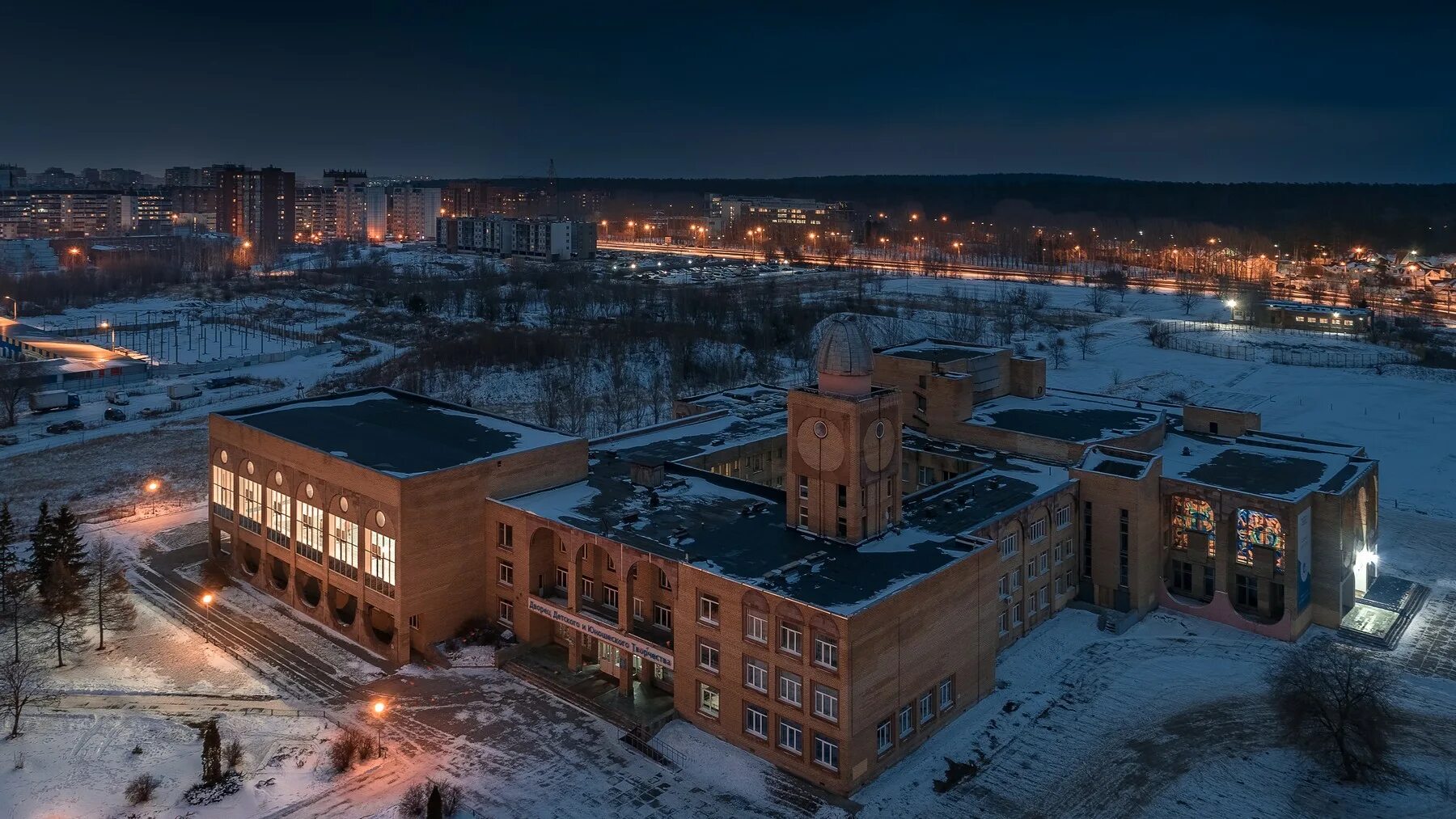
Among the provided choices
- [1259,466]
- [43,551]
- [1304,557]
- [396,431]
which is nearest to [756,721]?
[396,431]

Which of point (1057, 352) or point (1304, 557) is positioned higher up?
point (1057, 352)

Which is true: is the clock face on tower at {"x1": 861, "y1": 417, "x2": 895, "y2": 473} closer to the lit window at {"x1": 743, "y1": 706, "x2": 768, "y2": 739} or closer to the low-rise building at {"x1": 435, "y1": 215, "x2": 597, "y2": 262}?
the lit window at {"x1": 743, "y1": 706, "x2": 768, "y2": 739}

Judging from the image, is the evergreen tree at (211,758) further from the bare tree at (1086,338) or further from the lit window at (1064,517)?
the bare tree at (1086,338)

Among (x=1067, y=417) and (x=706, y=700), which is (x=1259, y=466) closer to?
(x=1067, y=417)

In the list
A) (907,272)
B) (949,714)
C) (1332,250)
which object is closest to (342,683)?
(949,714)

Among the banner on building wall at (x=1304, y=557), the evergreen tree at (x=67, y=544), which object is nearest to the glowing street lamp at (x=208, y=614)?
the evergreen tree at (x=67, y=544)

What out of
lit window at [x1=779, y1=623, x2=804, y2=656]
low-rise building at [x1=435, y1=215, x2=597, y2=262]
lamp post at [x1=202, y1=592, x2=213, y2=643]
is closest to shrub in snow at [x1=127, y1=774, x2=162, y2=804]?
lamp post at [x1=202, y1=592, x2=213, y2=643]
